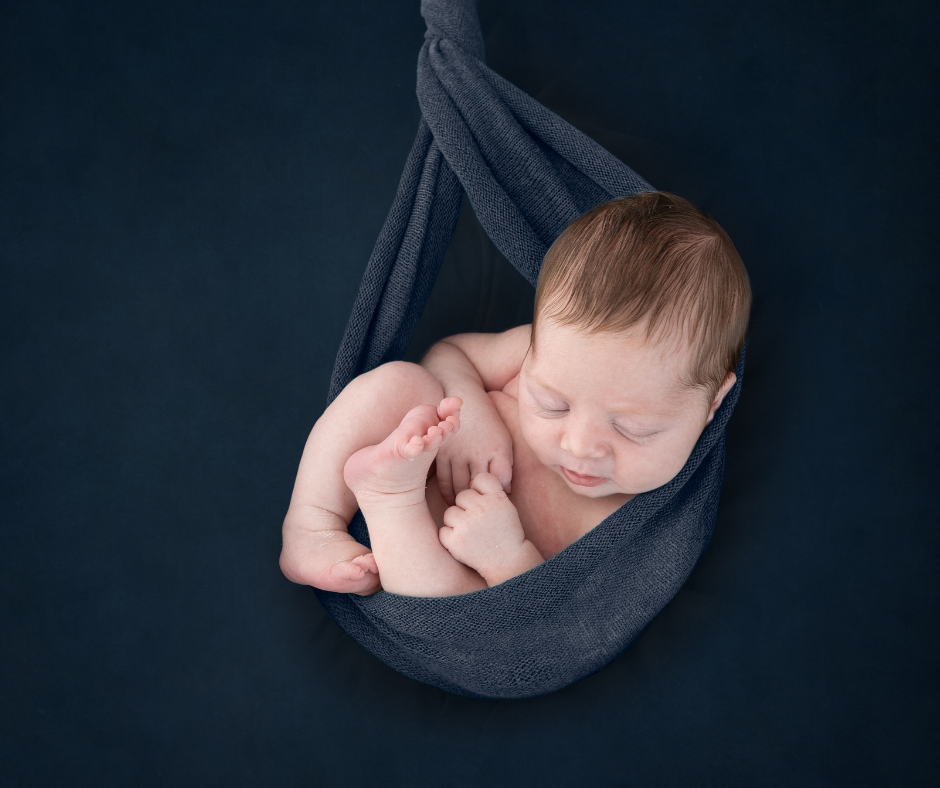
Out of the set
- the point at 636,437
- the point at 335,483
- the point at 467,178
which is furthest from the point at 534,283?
the point at 335,483

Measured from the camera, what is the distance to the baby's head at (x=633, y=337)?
29.4 inches

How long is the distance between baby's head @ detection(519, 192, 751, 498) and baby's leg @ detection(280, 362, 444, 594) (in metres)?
0.18

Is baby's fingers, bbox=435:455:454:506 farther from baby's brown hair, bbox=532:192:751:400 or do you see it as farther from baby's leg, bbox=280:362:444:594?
baby's brown hair, bbox=532:192:751:400

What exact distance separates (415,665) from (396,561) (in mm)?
145

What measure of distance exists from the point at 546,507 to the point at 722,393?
0.27m

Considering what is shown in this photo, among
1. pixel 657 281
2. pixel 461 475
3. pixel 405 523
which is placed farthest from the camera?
pixel 461 475

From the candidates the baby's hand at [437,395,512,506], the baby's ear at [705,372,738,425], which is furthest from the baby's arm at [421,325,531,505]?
the baby's ear at [705,372,738,425]

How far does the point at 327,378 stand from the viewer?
0.99 metres

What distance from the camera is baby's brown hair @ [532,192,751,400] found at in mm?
745

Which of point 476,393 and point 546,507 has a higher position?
point 476,393

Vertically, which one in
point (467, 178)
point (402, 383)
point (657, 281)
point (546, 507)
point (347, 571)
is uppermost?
point (467, 178)

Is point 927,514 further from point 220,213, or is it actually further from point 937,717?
point 220,213

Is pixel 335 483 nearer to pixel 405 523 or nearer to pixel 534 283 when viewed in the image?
pixel 405 523

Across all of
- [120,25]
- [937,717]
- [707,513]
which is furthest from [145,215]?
[937,717]
